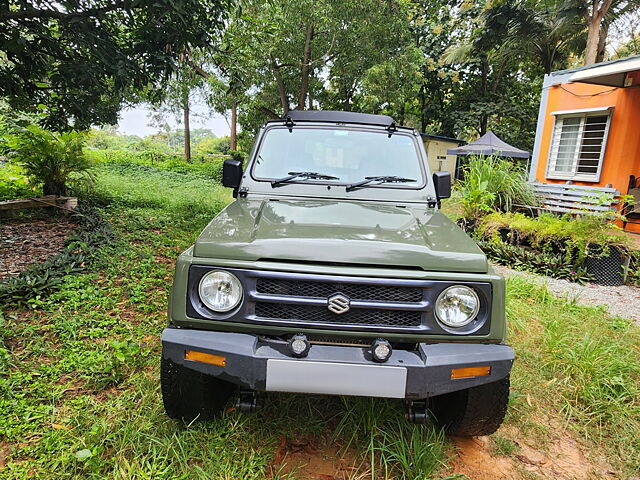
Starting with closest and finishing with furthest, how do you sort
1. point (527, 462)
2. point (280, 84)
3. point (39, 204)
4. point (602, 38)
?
1. point (527, 462)
2. point (39, 204)
3. point (602, 38)
4. point (280, 84)

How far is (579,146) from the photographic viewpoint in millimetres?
9727

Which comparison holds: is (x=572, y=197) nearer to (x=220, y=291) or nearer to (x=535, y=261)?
(x=535, y=261)

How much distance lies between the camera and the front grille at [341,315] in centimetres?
188

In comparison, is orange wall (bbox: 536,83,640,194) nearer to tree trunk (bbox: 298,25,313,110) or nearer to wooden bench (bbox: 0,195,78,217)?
tree trunk (bbox: 298,25,313,110)

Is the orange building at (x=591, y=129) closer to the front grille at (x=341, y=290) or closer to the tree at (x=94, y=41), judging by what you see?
the tree at (x=94, y=41)

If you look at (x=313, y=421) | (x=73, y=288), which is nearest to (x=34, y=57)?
(x=73, y=288)

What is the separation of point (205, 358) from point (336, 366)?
1.90 ft

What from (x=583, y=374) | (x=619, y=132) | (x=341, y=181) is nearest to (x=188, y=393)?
(x=341, y=181)

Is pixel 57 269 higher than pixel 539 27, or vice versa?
pixel 539 27

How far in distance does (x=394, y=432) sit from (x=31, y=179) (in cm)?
732

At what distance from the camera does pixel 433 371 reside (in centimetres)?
177

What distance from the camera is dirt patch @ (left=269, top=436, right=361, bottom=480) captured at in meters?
2.05

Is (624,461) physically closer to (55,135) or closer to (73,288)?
(73,288)

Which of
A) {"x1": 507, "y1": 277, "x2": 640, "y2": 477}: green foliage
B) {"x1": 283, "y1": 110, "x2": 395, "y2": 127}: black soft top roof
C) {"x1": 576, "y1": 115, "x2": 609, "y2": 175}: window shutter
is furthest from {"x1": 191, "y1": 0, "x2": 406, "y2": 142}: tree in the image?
{"x1": 507, "y1": 277, "x2": 640, "y2": 477}: green foliage
